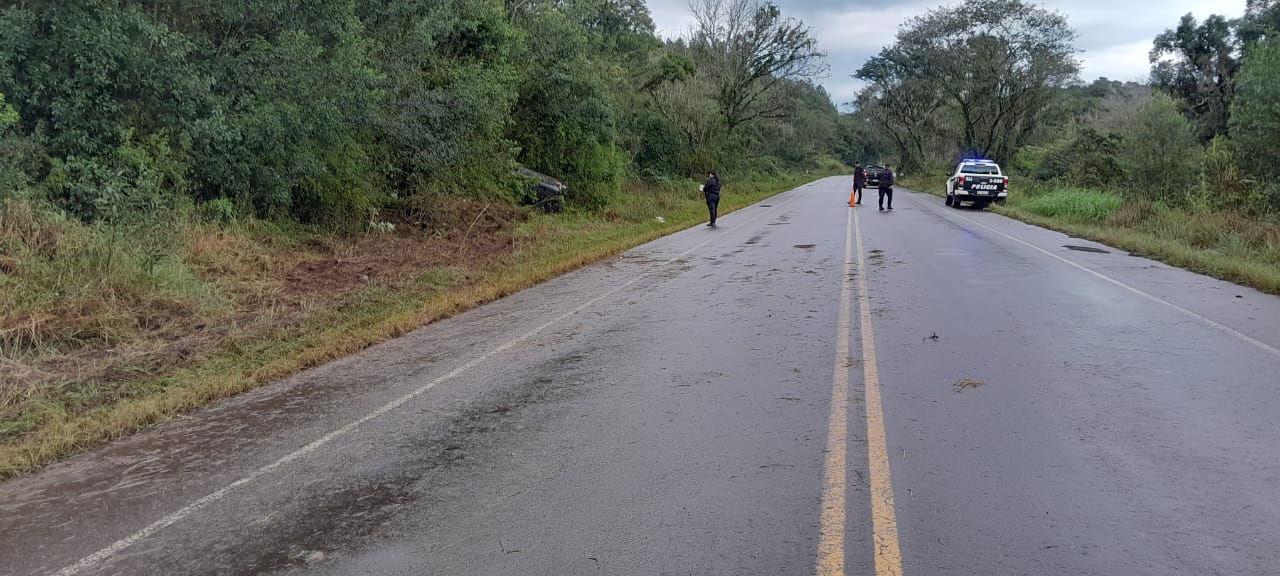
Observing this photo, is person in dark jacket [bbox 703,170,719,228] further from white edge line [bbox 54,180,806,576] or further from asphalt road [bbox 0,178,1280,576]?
white edge line [bbox 54,180,806,576]

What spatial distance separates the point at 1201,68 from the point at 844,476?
4921 centimetres

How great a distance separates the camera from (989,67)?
44.7 metres

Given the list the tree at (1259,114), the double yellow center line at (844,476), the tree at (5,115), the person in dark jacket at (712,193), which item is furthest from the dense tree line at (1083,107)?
the tree at (5,115)

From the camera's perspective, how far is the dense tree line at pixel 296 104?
34.2 ft

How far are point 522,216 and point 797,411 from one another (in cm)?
1651

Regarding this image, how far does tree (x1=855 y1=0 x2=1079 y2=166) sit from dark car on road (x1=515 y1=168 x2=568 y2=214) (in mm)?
32034

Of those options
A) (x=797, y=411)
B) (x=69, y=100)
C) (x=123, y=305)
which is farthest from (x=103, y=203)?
(x=797, y=411)

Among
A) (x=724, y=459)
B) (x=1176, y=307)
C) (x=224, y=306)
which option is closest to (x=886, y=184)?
(x=1176, y=307)

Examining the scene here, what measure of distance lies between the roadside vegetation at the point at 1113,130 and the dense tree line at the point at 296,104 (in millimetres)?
14643

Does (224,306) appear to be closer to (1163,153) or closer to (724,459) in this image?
(724,459)

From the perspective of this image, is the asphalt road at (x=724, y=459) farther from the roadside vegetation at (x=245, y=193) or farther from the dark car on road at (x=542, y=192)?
the dark car on road at (x=542, y=192)

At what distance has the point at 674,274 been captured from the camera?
13242 mm

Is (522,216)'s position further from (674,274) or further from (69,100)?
(69,100)

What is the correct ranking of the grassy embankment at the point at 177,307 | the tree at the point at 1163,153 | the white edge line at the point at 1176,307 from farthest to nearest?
the tree at the point at 1163,153, the white edge line at the point at 1176,307, the grassy embankment at the point at 177,307
